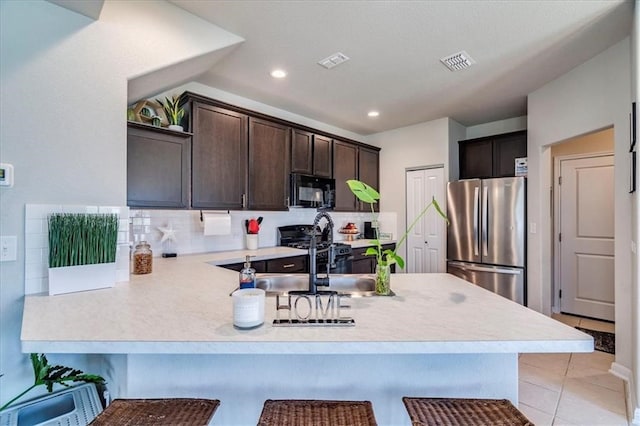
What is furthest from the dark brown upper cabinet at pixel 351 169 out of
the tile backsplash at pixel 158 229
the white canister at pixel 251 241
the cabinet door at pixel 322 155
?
the white canister at pixel 251 241

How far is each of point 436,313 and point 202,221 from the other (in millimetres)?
2565

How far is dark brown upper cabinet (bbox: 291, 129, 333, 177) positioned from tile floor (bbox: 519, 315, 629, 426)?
2.96 m

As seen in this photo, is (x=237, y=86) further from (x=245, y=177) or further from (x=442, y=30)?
(x=442, y=30)

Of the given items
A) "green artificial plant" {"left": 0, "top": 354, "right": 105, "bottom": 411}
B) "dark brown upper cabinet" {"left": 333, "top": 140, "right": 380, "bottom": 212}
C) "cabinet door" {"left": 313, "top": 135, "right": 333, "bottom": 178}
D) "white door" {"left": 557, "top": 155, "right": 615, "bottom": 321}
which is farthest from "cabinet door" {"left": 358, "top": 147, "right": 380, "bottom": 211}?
"green artificial plant" {"left": 0, "top": 354, "right": 105, "bottom": 411}

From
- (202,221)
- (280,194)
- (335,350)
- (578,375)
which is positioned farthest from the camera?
(280,194)

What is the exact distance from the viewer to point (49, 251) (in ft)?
4.99

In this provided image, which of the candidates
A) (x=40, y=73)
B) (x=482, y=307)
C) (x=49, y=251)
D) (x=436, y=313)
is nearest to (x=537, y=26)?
(x=482, y=307)

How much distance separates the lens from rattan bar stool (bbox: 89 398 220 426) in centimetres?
97

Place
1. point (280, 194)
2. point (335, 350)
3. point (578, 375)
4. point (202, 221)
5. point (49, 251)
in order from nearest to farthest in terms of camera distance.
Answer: point (335, 350) < point (49, 251) < point (578, 375) < point (202, 221) < point (280, 194)

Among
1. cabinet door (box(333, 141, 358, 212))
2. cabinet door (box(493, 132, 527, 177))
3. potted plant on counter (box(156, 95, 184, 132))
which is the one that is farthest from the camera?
cabinet door (box(333, 141, 358, 212))

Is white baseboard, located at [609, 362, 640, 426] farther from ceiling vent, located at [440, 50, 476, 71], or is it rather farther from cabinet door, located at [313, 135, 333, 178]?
cabinet door, located at [313, 135, 333, 178]

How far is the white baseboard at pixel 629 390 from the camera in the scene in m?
1.89

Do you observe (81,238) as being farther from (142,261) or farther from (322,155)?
(322,155)

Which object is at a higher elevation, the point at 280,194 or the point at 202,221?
the point at 280,194
